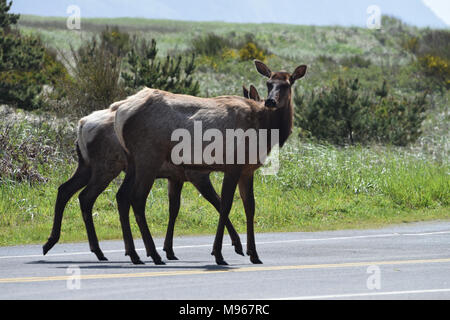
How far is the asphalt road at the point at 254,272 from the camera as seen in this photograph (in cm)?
844

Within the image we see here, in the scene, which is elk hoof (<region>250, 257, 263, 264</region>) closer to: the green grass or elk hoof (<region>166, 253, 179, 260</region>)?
elk hoof (<region>166, 253, 179, 260</region>)

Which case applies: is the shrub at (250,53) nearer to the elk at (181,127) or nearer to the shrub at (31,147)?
the shrub at (31,147)

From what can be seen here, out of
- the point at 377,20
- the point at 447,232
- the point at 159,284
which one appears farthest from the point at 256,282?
the point at 377,20

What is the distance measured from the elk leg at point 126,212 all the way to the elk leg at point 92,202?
2.35 ft

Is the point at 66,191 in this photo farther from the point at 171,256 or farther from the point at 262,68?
the point at 262,68

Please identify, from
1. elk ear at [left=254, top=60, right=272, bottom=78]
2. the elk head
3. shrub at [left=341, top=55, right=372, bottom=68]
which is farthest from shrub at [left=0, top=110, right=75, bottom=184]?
shrub at [left=341, top=55, right=372, bottom=68]

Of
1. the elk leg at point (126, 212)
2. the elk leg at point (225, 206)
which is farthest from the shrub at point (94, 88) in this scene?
the elk leg at point (225, 206)

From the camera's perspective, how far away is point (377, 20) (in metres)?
18.7

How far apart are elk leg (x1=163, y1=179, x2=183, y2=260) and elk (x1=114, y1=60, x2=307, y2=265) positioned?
74 cm

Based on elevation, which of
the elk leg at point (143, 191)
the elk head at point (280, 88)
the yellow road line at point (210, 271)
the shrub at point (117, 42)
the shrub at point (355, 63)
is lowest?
the yellow road line at point (210, 271)

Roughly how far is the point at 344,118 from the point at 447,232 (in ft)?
33.2

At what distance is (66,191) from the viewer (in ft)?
39.8

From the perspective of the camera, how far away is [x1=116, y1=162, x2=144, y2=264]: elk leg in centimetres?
1088

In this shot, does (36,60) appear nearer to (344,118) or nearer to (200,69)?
(344,118)
